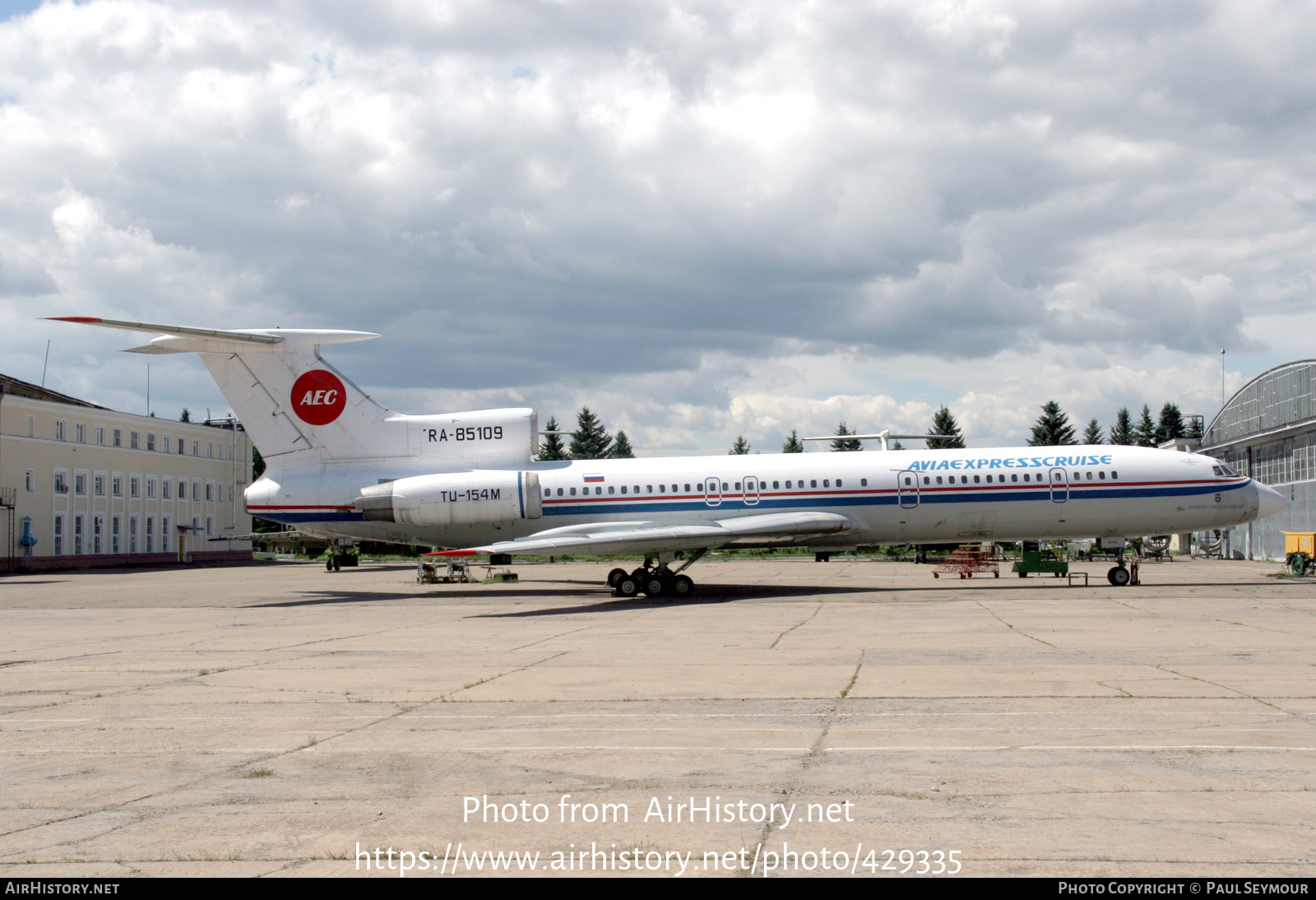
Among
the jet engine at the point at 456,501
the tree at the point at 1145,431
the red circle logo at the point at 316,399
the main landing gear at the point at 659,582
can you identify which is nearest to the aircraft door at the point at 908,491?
the main landing gear at the point at 659,582

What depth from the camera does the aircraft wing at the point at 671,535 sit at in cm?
2586

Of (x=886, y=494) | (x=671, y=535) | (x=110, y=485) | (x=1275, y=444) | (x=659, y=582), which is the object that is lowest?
(x=659, y=582)

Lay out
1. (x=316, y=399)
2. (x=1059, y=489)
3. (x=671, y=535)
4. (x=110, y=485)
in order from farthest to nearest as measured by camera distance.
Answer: (x=110, y=485) → (x=316, y=399) → (x=1059, y=489) → (x=671, y=535)

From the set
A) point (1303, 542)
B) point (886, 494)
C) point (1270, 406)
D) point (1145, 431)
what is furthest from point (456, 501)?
point (1145, 431)

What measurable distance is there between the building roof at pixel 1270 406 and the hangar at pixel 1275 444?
38mm

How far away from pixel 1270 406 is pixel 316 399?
154 ft

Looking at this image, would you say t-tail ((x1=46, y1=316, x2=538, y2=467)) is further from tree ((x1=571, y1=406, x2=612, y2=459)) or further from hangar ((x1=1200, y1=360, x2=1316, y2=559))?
tree ((x1=571, y1=406, x2=612, y2=459))

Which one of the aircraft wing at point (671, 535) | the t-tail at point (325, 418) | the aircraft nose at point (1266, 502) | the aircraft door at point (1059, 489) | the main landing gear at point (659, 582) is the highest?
the t-tail at point (325, 418)

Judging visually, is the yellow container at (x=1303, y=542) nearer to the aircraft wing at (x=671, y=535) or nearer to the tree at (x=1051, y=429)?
the aircraft wing at (x=671, y=535)

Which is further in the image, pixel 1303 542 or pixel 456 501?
pixel 1303 542

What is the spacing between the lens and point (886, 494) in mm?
28156

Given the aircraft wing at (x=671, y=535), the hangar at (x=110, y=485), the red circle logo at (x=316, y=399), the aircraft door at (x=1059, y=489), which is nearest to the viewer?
the aircraft wing at (x=671, y=535)

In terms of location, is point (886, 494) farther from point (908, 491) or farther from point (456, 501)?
point (456, 501)

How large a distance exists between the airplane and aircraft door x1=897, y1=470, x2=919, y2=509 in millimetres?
33
